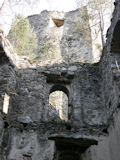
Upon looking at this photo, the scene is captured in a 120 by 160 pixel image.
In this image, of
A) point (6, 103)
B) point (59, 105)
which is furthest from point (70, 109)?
point (59, 105)

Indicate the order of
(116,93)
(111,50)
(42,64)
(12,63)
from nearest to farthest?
(116,93)
(111,50)
(12,63)
(42,64)

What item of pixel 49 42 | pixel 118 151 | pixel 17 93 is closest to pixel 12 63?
pixel 17 93

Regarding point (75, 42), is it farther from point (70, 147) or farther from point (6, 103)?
point (6, 103)

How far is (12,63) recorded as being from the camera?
25.8ft

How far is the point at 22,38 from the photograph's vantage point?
1403 cm

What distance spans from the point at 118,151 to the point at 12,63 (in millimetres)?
4306

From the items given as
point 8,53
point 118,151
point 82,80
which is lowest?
point 118,151

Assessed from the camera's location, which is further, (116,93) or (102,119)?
(102,119)

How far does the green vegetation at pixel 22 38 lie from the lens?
1388 centimetres

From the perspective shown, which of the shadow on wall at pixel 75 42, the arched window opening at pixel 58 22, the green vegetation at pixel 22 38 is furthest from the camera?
the arched window opening at pixel 58 22

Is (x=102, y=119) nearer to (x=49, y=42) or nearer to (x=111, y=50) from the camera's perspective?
(x=111, y=50)

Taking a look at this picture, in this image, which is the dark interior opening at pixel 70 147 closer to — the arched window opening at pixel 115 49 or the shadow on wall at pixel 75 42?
the arched window opening at pixel 115 49

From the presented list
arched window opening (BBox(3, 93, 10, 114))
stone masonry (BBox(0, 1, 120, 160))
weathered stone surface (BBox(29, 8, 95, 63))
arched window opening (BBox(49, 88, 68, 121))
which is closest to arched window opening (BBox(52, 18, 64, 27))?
weathered stone surface (BBox(29, 8, 95, 63))

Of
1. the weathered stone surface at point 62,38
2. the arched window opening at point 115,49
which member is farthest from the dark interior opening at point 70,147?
the weathered stone surface at point 62,38
